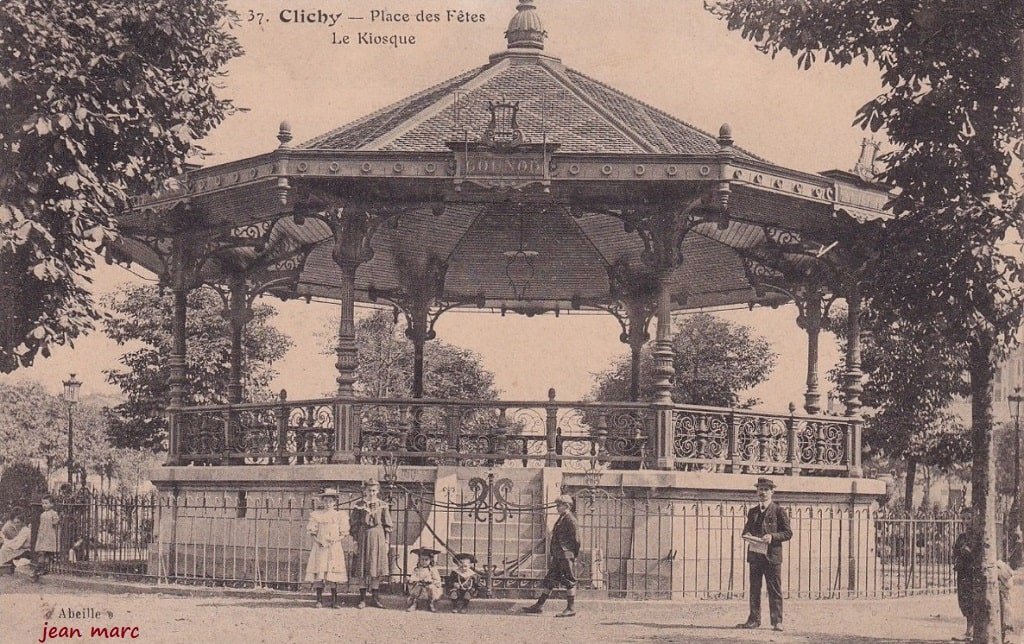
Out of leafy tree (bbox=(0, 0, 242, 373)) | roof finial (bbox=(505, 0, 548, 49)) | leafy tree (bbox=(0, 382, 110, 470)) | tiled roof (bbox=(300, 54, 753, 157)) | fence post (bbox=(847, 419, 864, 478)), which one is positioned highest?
roof finial (bbox=(505, 0, 548, 49))

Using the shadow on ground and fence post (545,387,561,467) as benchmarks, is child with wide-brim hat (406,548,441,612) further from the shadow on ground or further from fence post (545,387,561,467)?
fence post (545,387,561,467)

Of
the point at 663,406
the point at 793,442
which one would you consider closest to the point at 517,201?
the point at 663,406

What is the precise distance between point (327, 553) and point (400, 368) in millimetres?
33629

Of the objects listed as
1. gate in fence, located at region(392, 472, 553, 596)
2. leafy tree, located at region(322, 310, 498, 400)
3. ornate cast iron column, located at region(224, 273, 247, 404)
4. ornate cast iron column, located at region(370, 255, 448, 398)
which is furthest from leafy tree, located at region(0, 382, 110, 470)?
gate in fence, located at region(392, 472, 553, 596)

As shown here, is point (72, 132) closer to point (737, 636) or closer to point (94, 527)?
point (737, 636)

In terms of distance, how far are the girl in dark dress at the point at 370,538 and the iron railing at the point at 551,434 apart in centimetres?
149

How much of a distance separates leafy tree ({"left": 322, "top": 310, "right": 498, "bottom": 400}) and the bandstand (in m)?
24.8

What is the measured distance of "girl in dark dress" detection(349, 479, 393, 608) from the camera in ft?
48.8

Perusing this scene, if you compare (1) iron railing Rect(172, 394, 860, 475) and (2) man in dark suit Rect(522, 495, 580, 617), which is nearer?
(2) man in dark suit Rect(522, 495, 580, 617)

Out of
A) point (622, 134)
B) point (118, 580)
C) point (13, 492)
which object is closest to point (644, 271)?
point (622, 134)

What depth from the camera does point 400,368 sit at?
48281mm

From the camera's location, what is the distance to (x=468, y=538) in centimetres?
1655

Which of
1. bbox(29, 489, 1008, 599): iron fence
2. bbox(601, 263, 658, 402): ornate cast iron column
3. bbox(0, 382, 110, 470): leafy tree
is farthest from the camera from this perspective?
bbox(0, 382, 110, 470): leafy tree

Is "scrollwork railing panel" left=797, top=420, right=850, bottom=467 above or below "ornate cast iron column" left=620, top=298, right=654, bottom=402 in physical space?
below
